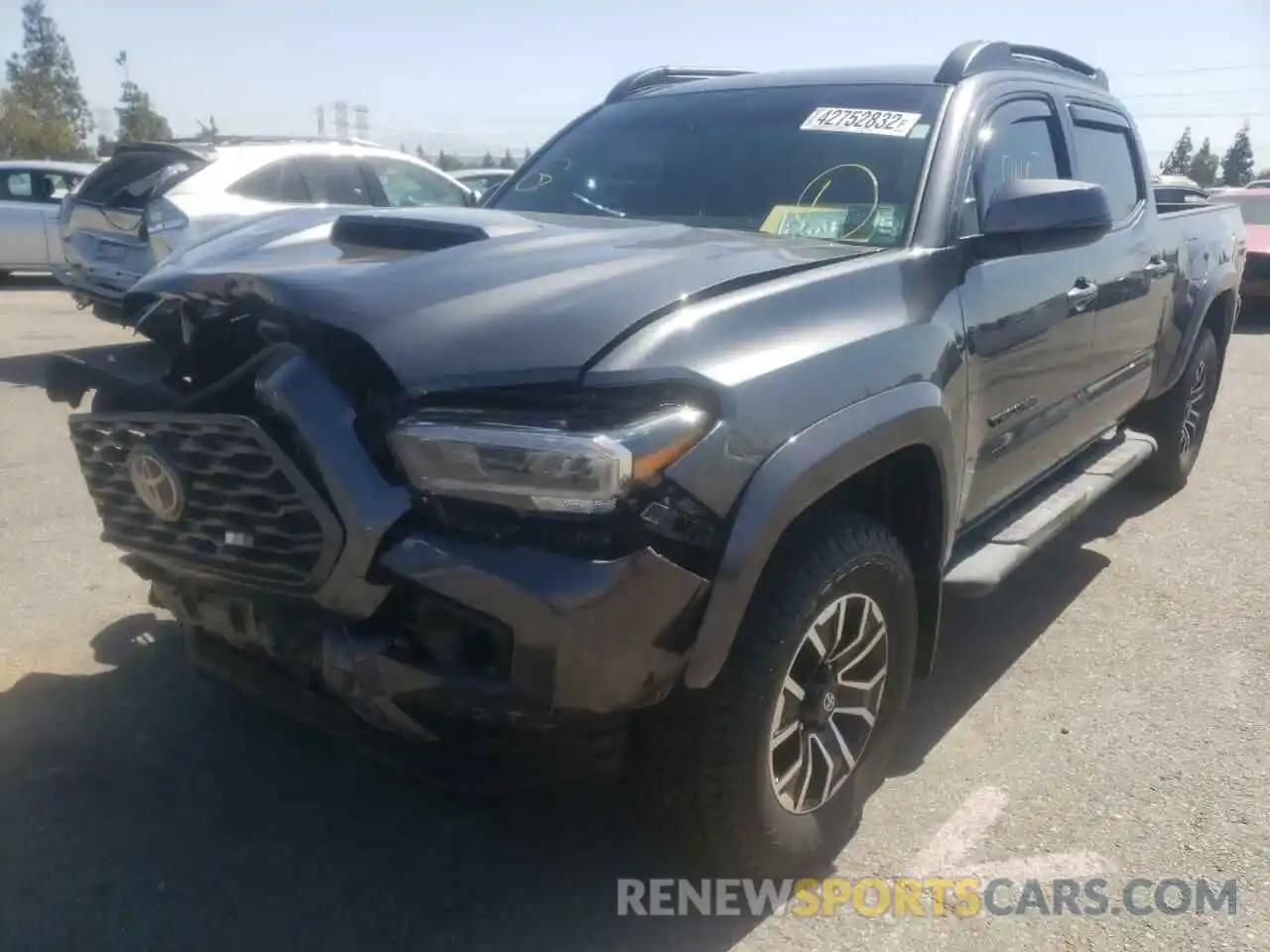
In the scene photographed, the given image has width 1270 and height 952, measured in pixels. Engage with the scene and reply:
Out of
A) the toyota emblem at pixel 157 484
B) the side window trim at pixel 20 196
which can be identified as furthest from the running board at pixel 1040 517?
the side window trim at pixel 20 196

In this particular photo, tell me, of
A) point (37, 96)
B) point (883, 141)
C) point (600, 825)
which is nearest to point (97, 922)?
point (600, 825)

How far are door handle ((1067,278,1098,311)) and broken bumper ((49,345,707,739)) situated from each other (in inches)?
86.9

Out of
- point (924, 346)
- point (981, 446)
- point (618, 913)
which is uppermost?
point (924, 346)

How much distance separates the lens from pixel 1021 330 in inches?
132

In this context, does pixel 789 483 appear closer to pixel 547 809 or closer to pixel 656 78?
pixel 547 809

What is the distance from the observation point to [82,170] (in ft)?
46.1

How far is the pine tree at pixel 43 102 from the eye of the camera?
43.6 m

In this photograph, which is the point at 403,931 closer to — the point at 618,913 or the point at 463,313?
the point at 618,913

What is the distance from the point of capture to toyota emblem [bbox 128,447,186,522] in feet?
7.88

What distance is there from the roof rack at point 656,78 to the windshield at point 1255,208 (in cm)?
1175

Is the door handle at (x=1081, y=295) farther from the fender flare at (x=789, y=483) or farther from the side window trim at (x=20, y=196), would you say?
the side window trim at (x=20, y=196)

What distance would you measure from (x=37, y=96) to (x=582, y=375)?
56.0m

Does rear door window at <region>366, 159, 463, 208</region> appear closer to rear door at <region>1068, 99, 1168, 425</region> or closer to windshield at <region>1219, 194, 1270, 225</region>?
rear door at <region>1068, 99, 1168, 425</region>

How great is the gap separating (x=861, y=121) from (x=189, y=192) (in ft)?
19.5
